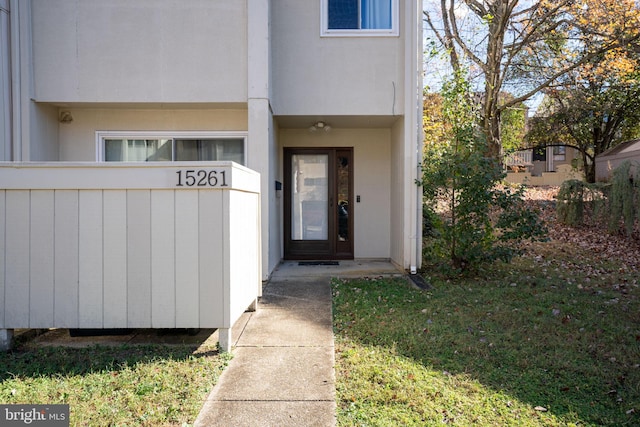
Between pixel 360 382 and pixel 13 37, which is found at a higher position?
pixel 13 37

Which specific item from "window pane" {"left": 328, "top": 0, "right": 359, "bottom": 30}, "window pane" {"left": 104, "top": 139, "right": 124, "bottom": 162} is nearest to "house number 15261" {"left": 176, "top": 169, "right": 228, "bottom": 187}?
"window pane" {"left": 104, "top": 139, "right": 124, "bottom": 162}

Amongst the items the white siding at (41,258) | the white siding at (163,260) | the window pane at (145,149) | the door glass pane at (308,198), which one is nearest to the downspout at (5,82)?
the window pane at (145,149)

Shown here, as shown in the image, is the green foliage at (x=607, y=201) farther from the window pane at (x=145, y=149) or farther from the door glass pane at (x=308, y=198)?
the window pane at (x=145, y=149)

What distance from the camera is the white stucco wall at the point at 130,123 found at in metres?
7.26

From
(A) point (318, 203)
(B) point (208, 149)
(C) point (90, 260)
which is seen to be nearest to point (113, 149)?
(B) point (208, 149)

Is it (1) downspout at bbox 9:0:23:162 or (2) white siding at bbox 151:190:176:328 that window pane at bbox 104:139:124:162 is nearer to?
(1) downspout at bbox 9:0:23:162

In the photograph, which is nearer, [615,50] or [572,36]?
[615,50]

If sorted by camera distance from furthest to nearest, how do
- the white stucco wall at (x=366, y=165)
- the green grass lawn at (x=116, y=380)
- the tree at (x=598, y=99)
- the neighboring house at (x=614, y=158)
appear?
1. the tree at (x=598, y=99)
2. the neighboring house at (x=614, y=158)
3. the white stucco wall at (x=366, y=165)
4. the green grass lawn at (x=116, y=380)

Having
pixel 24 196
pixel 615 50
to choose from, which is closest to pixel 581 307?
pixel 24 196

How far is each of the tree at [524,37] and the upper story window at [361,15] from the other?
4.29 metres

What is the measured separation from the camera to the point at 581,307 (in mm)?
5047

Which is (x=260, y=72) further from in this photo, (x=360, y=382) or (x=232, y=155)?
(x=360, y=382)

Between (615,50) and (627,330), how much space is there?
9656mm

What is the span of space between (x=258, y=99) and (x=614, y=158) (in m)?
9.59
